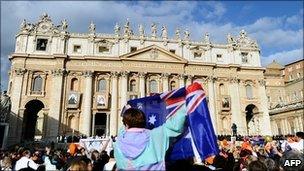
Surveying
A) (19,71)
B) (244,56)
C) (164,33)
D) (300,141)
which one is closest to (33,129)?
(19,71)

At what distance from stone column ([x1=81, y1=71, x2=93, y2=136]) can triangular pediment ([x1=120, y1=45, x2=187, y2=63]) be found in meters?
6.16

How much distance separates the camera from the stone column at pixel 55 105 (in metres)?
39.8

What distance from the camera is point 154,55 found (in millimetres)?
45719

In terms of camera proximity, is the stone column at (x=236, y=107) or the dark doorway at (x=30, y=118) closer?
the dark doorway at (x=30, y=118)

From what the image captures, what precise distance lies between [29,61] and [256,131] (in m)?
37.1

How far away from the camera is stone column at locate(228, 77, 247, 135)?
46.5 m

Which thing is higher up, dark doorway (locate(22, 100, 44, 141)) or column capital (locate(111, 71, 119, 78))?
column capital (locate(111, 71, 119, 78))

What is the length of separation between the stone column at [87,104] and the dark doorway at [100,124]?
2.83 meters

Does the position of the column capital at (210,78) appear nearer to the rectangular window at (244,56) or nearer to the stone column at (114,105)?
the rectangular window at (244,56)

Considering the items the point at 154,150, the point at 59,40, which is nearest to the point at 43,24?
the point at 59,40

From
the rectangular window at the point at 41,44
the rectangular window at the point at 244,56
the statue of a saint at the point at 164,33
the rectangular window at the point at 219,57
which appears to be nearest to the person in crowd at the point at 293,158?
the rectangular window at the point at 41,44

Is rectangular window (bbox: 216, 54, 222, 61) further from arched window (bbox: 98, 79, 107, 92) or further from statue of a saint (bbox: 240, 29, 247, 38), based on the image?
arched window (bbox: 98, 79, 107, 92)

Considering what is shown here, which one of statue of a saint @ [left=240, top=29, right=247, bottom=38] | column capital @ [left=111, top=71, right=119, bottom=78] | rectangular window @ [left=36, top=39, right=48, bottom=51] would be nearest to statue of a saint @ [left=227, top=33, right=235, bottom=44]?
statue of a saint @ [left=240, top=29, right=247, bottom=38]

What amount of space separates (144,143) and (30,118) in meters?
45.4
